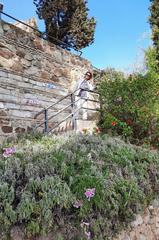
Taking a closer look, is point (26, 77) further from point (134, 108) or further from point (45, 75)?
point (134, 108)

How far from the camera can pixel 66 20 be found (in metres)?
13.4

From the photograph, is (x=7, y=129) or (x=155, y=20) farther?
(x=155, y=20)

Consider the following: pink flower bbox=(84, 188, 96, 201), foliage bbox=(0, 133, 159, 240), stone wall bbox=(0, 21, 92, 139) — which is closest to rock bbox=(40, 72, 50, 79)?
stone wall bbox=(0, 21, 92, 139)

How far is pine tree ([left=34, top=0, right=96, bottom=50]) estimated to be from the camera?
43.2 ft

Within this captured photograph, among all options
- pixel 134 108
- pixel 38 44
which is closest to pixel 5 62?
pixel 38 44

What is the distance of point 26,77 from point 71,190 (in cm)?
381

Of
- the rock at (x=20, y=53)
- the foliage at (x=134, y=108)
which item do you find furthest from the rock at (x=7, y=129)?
the foliage at (x=134, y=108)

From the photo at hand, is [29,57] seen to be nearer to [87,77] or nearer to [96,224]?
[87,77]

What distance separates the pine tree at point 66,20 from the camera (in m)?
13.2

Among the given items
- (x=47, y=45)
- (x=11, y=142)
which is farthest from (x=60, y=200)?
(x=47, y=45)

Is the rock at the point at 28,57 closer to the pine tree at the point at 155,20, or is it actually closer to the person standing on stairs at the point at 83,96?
the person standing on stairs at the point at 83,96

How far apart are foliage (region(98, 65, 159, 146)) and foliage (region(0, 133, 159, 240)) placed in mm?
2597

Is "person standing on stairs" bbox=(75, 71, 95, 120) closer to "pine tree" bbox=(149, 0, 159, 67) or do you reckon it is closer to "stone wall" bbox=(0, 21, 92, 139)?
"stone wall" bbox=(0, 21, 92, 139)

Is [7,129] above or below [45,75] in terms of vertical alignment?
below
